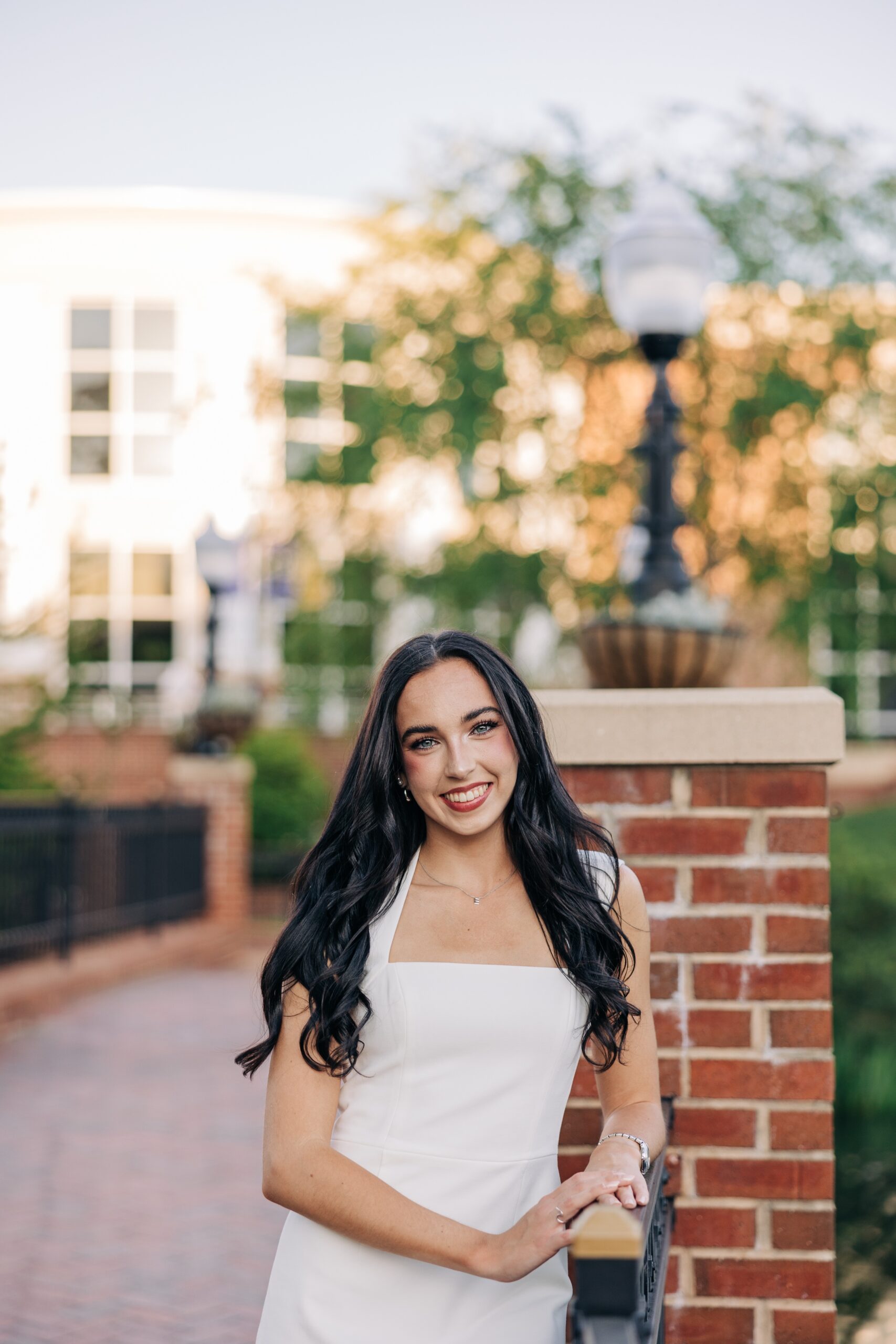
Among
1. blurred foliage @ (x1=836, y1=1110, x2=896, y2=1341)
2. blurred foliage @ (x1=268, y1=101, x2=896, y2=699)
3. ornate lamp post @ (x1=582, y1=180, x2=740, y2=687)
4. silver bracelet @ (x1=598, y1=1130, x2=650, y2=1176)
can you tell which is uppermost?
blurred foliage @ (x1=268, y1=101, x2=896, y2=699)

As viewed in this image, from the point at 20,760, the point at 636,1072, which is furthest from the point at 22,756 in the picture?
the point at 636,1072

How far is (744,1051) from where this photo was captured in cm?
261

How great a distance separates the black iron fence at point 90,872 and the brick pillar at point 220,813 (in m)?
0.22

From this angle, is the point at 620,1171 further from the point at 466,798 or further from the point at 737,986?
the point at 737,986

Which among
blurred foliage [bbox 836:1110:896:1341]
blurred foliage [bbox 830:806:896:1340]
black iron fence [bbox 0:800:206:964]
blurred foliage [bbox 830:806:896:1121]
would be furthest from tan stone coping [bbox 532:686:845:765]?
black iron fence [bbox 0:800:206:964]

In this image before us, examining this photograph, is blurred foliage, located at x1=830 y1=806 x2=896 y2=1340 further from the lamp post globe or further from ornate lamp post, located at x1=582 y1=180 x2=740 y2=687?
the lamp post globe

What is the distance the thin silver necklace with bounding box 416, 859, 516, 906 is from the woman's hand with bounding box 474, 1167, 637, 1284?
0.47 m

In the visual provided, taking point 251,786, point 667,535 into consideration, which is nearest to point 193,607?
point 251,786

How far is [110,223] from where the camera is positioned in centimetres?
2411

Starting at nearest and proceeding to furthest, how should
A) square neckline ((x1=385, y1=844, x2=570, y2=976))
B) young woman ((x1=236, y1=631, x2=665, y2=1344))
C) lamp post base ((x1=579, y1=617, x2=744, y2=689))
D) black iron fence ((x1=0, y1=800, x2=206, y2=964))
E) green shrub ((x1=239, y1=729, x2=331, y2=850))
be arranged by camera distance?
young woman ((x1=236, y1=631, x2=665, y2=1344)) → square neckline ((x1=385, y1=844, x2=570, y2=976)) → lamp post base ((x1=579, y1=617, x2=744, y2=689)) → black iron fence ((x1=0, y1=800, x2=206, y2=964)) → green shrub ((x1=239, y1=729, x2=331, y2=850))

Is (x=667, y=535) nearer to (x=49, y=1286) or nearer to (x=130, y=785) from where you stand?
(x=49, y=1286)

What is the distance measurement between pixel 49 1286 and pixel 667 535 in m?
3.21

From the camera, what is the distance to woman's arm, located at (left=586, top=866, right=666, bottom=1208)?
2.14m

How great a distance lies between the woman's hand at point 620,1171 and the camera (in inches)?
74.6
